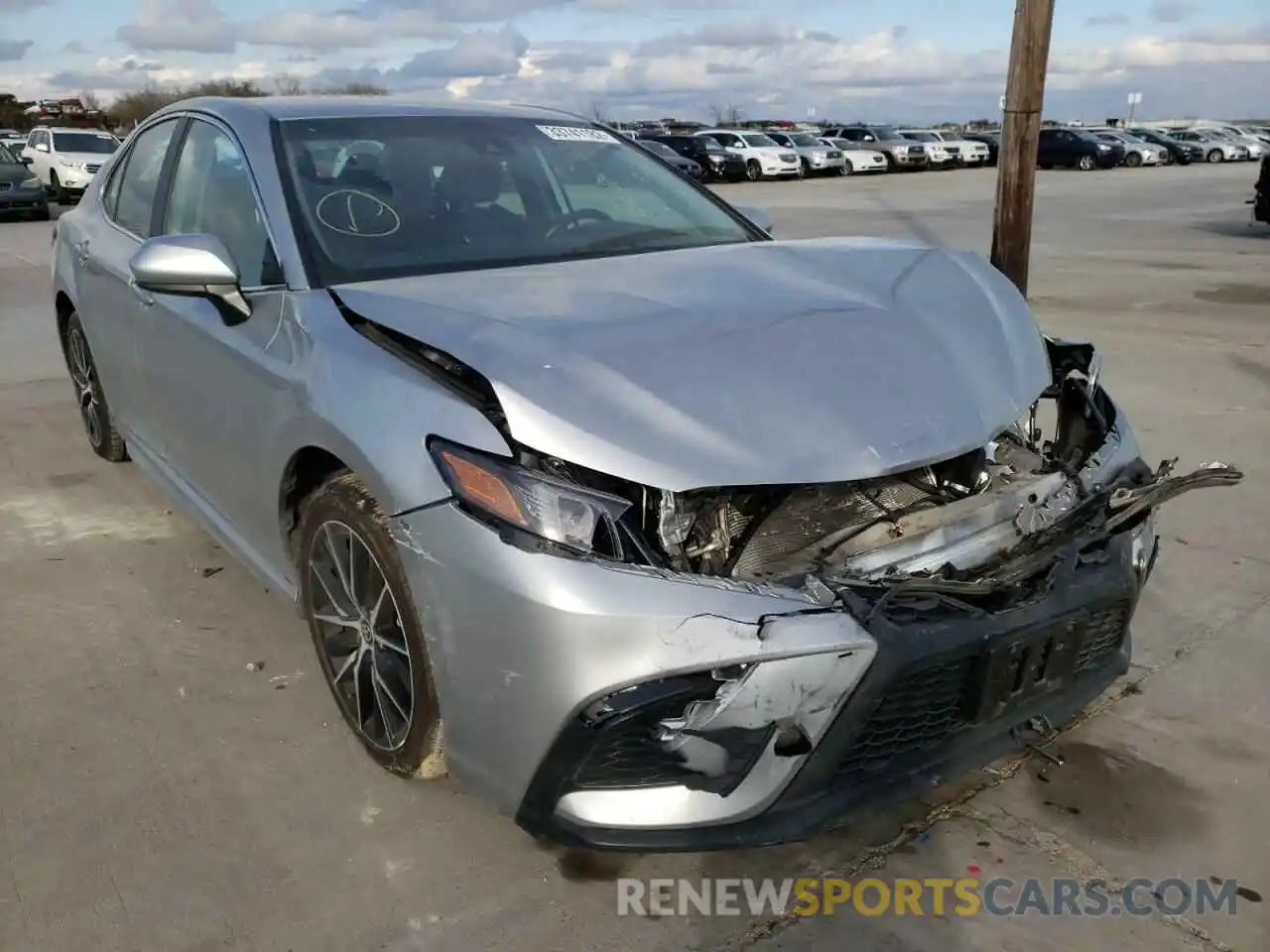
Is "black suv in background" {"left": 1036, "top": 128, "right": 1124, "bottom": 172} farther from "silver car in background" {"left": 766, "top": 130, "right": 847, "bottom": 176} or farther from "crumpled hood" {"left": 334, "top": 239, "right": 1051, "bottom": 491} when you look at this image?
"crumpled hood" {"left": 334, "top": 239, "right": 1051, "bottom": 491}

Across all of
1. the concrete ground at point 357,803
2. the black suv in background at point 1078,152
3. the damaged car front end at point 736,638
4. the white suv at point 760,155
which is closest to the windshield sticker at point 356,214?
the damaged car front end at point 736,638

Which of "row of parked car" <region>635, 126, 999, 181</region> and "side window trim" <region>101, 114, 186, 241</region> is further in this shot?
"row of parked car" <region>635, 126, 999, 181</region>

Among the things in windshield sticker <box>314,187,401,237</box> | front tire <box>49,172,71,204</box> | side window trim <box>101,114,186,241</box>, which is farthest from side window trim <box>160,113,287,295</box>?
front tire <box>49,172,71,204</box>

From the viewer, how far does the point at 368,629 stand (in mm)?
2469

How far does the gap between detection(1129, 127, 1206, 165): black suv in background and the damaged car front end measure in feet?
146

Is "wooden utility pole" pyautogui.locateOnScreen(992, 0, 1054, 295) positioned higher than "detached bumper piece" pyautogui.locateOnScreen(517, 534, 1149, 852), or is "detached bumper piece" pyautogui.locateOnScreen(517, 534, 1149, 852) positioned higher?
"wooden utility pole" pyautogui.locateOnScreen(992, 0, 1054, 295)

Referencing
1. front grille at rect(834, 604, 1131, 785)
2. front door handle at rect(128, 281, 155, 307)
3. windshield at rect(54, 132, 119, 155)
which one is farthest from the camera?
windshield at rect(54, 132, 119, 155)

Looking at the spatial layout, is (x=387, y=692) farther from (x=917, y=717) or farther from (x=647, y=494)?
(x=917, y=717)

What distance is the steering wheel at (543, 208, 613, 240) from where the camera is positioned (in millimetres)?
3217

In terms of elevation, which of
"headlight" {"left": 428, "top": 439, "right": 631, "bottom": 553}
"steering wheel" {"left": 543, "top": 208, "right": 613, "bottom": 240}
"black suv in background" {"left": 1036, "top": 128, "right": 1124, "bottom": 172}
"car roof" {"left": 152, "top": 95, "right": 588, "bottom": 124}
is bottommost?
"headlight" {"left": 428, "top": 439, "right": 631, "bottom": 553}

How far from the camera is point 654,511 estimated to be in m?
2.10

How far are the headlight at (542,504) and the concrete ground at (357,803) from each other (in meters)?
0.83

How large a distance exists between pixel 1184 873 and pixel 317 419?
215 centimetres

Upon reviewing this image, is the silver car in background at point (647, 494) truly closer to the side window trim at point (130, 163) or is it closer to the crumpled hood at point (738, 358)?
the crumpled hood at point (738, 358)
